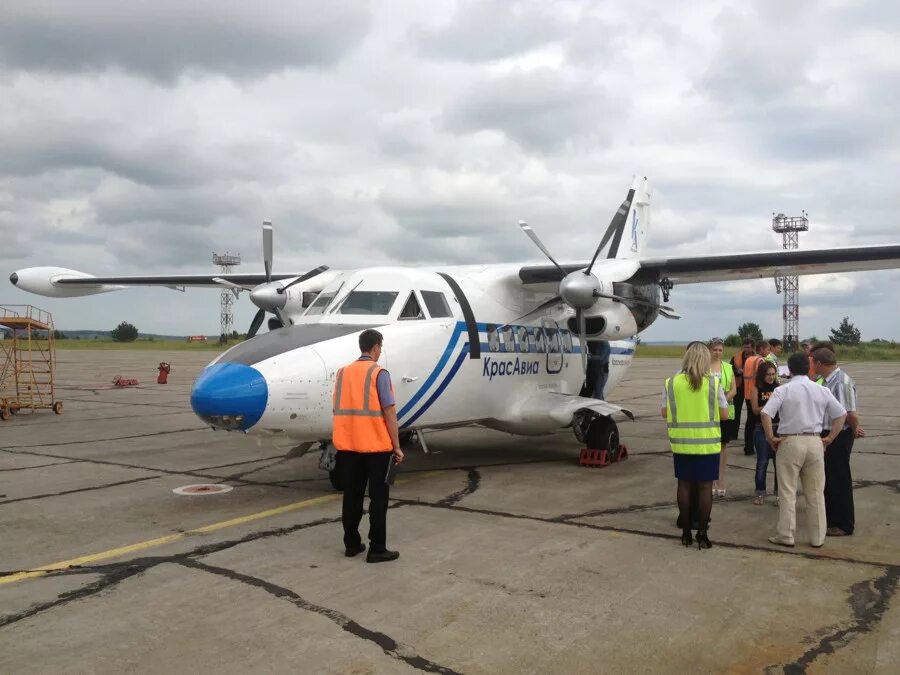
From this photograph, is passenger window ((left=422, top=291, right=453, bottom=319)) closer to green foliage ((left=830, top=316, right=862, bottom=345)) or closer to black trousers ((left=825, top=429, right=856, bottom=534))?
black trousers ((left=825, top=429, right=856, bottom=534))

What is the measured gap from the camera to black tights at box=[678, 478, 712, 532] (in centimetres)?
611

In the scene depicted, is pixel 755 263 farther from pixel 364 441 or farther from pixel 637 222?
pixel 364 441

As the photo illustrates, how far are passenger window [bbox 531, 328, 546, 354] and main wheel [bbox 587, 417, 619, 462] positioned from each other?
1534 mm

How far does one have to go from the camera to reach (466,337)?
32.5 ft

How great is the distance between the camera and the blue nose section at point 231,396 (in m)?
6.71

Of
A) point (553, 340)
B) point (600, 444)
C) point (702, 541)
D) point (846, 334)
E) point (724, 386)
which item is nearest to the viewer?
point (702, 541)

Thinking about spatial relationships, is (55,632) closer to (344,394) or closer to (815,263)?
(344,394)

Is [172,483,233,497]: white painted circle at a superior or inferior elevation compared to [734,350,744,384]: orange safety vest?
inferior

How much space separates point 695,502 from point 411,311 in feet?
14.4

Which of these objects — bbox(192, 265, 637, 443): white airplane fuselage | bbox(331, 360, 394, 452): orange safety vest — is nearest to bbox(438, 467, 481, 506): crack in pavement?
bbox(192, 265, 637, 443): white airplane fuselage

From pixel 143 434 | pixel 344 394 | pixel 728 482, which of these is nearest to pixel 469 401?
pixel 728 482

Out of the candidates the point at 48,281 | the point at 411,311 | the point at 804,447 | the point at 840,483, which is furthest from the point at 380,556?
the point at 48,281

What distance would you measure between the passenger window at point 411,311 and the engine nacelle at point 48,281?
1198 centimetres

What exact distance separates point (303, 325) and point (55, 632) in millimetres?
4756
